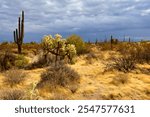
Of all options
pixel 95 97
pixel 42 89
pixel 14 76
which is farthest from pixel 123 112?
pixel 14 76

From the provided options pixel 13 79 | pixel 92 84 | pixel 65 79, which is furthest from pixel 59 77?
pixel 13 79

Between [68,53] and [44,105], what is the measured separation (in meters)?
10.9

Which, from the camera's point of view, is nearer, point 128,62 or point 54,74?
point 54,74

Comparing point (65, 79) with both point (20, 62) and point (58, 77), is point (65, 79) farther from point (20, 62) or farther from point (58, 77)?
point (20, 62)

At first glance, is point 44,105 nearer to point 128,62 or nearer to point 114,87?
point 114,87

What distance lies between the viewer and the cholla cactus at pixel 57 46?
1662cm

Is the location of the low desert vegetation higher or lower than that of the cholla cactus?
lower

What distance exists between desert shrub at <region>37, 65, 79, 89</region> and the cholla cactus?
3.92m

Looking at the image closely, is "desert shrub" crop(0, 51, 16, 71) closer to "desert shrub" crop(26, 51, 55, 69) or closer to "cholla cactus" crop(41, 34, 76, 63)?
"desert shrub" crop(26, 51, 55, 69)

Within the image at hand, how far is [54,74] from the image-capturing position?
11789mm

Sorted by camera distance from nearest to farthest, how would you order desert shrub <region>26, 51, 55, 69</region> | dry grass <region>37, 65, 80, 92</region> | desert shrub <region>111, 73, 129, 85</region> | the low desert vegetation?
the low desert vegetation < dry grass <region>37, 65, 80, 92</region> < desert shrub <region>111, 73, 129, 85</region> < desert shrub <region>26, 51, 55, 69</region>

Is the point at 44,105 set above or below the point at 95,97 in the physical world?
above

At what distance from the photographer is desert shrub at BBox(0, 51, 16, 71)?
1600cm

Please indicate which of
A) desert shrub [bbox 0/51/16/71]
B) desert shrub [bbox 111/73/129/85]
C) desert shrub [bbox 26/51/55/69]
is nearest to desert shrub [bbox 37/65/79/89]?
desert shrub [bbox 111/73/129/85]
